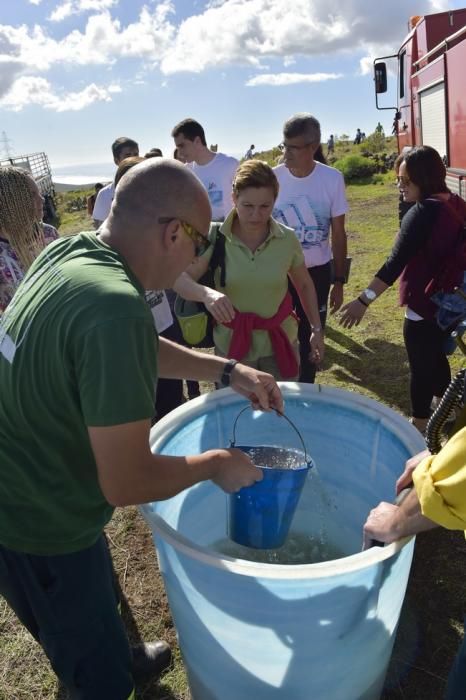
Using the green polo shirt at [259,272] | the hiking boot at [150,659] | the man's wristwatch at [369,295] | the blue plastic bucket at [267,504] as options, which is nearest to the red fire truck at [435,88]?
the man's wristwatch at [369,295]

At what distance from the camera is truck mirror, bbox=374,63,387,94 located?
269 inches

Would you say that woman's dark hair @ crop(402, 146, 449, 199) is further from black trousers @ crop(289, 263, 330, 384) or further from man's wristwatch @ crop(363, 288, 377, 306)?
black trousers @ crop(289, 263, 330, 384)

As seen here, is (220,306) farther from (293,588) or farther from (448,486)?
(448,486)

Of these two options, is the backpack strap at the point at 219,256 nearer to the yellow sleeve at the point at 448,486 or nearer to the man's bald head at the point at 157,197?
the man's bald head at the point at 157,197

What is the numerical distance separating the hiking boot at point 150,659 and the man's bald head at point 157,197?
1.58 meters

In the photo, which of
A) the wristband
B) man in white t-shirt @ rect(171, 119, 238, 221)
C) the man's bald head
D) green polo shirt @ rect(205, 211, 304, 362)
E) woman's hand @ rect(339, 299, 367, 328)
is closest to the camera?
the man's bald head

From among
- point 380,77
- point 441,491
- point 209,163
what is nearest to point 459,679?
point 441,491

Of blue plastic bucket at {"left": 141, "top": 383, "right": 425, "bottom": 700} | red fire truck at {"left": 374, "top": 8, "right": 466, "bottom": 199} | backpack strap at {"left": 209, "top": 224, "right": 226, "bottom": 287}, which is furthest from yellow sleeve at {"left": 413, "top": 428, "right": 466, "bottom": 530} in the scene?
red fire truck at {"left": 374, "top": 8, "right": 466, "bottom": 199}

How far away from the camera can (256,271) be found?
7.67 ft

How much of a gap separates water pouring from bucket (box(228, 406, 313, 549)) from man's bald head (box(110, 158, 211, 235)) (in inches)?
29.5

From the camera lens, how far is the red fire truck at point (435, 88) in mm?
4125

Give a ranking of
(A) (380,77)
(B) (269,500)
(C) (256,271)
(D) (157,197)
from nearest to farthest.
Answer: (D) (157,197) → (B) (269,500) → (C) (256,271) → (A) (380,77)

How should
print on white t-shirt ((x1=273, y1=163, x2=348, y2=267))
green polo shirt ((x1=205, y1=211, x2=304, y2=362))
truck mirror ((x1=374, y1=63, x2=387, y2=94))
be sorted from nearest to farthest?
green polo shirt ((x1=205, y1=211, x2=304, y2=362))
print on white t-shirt ((x1=273, y1=163, x2=348, y2=267))
truck mirror ((x1=374, y1=63, x2=387, y2=94))

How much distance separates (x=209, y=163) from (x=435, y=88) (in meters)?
2.61
